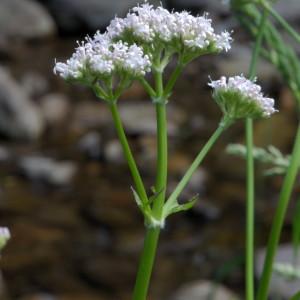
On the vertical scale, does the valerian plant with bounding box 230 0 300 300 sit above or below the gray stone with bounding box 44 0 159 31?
below

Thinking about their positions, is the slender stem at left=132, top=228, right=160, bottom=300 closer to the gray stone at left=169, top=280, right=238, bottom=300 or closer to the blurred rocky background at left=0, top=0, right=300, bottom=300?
the blurred rocky background at left=0, top=0, right=300, bottom=300

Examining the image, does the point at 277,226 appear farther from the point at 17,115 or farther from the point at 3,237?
the point at 17,115

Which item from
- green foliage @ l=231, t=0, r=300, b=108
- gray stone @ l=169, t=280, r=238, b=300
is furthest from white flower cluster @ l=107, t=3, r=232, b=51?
gray stone @ l=169, t=280, r=238, b=300

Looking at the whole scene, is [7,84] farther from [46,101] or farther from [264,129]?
[264,129]

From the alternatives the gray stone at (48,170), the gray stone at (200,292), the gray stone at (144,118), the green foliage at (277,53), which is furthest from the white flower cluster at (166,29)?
the gray stone at (144,118)

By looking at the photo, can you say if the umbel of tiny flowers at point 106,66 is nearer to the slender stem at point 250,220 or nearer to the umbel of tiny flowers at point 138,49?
the umbel of tiny flowers at point 138,49

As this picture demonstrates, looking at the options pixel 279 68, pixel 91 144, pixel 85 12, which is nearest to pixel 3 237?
pixel 279 68

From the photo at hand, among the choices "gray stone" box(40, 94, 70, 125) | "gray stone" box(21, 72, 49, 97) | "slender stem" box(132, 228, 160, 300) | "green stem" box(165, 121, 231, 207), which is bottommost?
"slender stem" box(132, 228, 160, 300)

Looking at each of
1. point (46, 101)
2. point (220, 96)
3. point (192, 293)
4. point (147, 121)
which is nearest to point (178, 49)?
point (220, 96)
